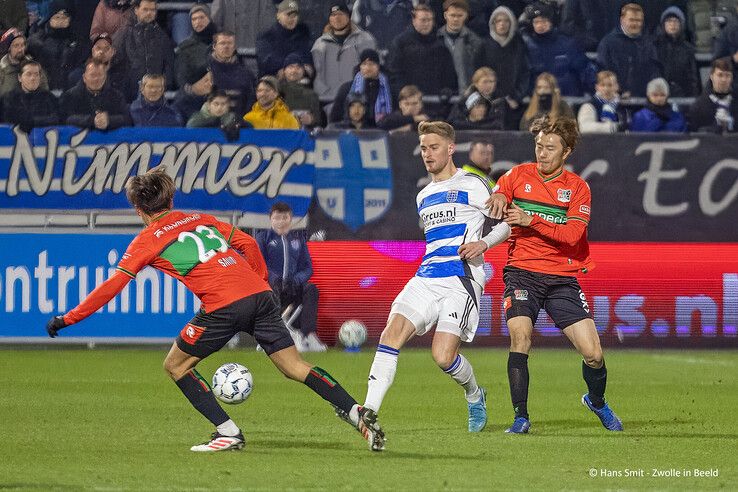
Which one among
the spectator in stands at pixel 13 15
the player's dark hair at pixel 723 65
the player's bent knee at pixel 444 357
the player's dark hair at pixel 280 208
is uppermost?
the spectator in stands at pixel 13 15

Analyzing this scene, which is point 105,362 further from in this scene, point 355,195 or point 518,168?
point 518,168

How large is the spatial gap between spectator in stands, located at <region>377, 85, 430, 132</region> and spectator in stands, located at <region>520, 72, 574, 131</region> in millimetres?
1318

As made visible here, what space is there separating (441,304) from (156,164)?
7.69 metres

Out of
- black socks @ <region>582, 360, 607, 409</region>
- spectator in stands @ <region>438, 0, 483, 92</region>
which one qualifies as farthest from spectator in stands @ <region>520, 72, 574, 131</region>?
black socks @ <region>582, 360, 607, 409</region>

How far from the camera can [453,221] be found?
8.91 meters

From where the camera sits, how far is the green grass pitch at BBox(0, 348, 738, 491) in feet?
24.1

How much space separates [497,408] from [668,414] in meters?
1.34

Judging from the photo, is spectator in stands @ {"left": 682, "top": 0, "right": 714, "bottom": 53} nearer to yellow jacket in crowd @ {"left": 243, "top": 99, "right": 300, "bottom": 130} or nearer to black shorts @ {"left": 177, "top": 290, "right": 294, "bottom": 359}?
yellow jacket in crowd @ {"left": 243, "top": 99, "right": 300, "bottom": 130}

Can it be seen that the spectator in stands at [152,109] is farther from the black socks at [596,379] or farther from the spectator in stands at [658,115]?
the black socks at [596,379]

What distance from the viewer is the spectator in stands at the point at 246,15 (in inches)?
687

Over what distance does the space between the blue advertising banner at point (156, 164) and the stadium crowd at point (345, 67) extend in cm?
23

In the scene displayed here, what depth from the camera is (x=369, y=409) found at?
318 inches

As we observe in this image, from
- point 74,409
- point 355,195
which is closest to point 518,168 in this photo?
point 74,409

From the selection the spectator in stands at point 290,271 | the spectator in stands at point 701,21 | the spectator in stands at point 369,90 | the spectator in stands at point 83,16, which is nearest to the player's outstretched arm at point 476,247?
the spectator in stands at point 290,271
